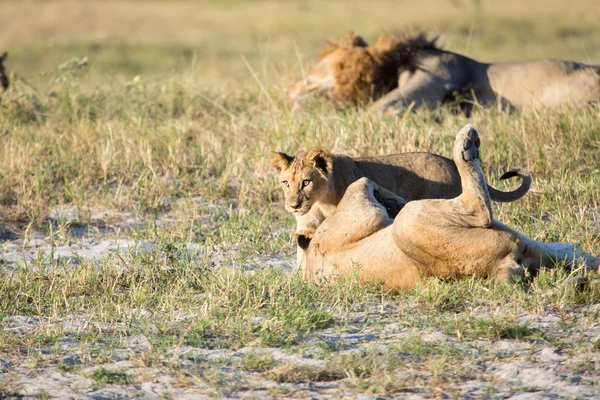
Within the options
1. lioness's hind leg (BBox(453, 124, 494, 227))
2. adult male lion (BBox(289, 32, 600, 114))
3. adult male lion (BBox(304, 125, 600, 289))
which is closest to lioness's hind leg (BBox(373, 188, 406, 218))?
adult male lion (BBox(304, 125, 600, 289))

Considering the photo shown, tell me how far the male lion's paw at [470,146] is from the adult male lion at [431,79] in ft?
14.1

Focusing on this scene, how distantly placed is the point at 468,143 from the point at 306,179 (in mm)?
1435

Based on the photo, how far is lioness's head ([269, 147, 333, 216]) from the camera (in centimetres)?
544

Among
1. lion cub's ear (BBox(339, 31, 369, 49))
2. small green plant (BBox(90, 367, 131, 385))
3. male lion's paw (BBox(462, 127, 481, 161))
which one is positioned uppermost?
lion cub's ear (BBox(339, 31, 369, 49))

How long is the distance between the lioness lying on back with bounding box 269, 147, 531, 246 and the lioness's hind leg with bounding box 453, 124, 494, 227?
40.4 inches

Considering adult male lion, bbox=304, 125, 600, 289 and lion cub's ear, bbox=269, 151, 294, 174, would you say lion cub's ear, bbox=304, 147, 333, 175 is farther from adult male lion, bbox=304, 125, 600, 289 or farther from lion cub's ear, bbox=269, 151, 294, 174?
adult male lion, bbox=304, 125, 600, 289

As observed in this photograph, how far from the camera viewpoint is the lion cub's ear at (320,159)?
5.54m

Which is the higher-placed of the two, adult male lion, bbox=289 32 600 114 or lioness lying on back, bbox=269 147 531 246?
adult male lion, bbox=289 32 600 114

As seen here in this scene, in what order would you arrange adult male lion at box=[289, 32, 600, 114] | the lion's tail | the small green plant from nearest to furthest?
the small green plant
the lion's tail
adult male lion at box=[289, 32, 600, 114]

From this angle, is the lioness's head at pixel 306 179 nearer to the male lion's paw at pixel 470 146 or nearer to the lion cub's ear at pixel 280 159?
the lion cub's ear at pixel 280 159

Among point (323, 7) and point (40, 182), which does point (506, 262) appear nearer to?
point (40, 182)

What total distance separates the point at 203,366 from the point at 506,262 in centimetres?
161

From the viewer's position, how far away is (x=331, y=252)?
4844 millimetres

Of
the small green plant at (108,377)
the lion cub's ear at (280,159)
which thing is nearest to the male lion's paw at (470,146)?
the lion cub's ear at (280,159)
